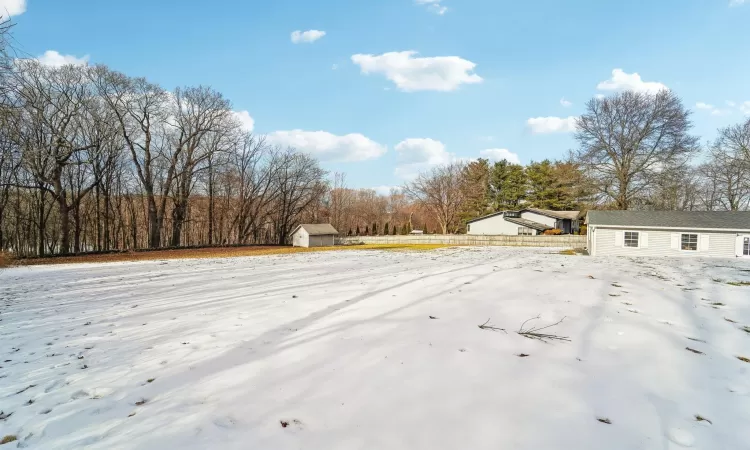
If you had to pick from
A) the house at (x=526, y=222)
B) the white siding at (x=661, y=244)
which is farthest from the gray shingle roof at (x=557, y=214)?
the white siding at (x=661, y=244)

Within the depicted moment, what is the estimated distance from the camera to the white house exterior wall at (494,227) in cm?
3927

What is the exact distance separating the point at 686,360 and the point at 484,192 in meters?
48.2

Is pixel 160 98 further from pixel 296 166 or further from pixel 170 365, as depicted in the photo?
pixel 170 365

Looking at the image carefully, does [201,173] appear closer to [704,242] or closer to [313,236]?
[313,236]

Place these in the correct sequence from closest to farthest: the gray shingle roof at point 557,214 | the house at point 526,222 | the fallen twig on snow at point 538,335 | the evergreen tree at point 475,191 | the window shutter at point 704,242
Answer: the fallen twig on snow at point 538,335, the window shutter at point 704,242, the house at point 526,222, the gray shingle roof at point 557,214, the evergreen tree at point 475,191

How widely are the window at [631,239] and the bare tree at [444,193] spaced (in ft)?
95.5

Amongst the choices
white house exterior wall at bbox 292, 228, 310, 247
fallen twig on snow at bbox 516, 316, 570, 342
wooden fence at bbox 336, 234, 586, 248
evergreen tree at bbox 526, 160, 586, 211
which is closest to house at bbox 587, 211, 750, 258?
wooden fence at bbox 336, 234, 586, 248

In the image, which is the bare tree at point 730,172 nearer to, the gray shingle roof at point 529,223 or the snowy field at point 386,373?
the gray shingle roof at point 529,223

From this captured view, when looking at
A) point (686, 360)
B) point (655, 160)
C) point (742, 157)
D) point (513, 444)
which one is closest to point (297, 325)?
point (513, 444)

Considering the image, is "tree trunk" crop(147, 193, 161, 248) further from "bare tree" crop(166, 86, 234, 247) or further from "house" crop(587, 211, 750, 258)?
"house" crop(587, 211, 750, 258)

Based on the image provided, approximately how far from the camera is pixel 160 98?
29422 millimetres

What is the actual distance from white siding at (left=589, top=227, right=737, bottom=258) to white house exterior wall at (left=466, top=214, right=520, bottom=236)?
16.1 m

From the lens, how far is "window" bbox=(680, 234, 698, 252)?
20844mm

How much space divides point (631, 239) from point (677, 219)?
284cm
